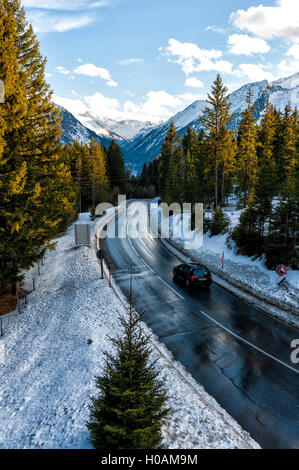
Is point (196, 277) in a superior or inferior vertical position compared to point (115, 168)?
inferior

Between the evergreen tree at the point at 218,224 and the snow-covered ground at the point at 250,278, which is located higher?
the evergreen tree at the point at 218,224

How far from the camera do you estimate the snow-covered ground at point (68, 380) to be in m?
6.68

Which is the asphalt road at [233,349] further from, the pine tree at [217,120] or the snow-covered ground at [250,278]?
the pine tree at [217,120]

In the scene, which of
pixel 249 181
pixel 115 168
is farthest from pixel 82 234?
pixel 115 168

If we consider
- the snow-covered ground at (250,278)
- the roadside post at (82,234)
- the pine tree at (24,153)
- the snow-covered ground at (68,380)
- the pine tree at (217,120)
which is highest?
the pine tree at (217,120)

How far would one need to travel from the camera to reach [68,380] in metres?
9.03

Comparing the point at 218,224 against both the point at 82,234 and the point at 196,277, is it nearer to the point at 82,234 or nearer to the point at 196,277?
the point at 196,277

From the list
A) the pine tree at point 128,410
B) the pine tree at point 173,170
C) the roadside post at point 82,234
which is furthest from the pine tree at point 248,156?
the pine tree at point 128,410

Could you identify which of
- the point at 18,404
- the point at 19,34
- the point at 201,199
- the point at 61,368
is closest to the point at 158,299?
the point at 61,368

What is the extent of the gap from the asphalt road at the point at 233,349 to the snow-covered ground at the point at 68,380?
0.67m

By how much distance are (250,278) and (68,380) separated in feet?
42.7

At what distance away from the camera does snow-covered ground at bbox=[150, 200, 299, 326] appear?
562 inches

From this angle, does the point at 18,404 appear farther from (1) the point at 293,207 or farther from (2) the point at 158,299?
(1) the point at 293,207

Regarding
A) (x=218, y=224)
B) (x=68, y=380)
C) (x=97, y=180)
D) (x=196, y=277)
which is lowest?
(x=68, y=380)
